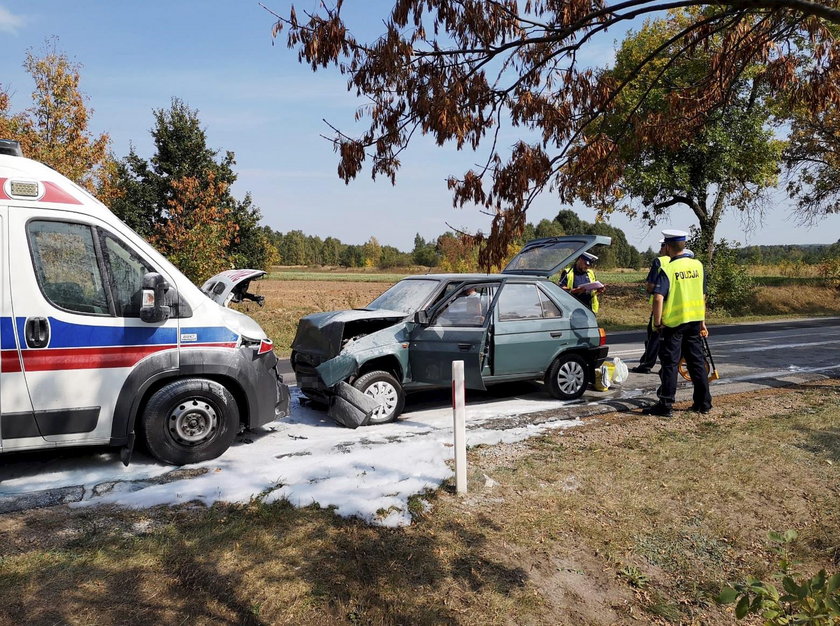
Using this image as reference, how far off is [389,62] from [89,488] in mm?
3846

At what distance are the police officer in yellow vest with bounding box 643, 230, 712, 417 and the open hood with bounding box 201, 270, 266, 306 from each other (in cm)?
446

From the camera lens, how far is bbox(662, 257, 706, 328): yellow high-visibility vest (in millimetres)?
6883

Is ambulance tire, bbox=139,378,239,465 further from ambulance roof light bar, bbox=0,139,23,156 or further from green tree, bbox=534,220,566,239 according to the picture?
green tree, bbox=534,220,566,239

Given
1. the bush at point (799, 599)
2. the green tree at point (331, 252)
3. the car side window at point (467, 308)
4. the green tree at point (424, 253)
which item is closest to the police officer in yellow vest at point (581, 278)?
the car side window at point (467, 308)

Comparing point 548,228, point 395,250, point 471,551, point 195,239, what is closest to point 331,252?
point 395,250

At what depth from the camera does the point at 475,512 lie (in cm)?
427

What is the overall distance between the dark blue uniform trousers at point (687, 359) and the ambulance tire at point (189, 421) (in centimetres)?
463

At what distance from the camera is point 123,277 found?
514 cm

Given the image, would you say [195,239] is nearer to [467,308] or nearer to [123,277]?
[467,308]

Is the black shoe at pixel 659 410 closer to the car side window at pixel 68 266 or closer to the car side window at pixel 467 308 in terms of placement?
the car side window at pixel 467 308

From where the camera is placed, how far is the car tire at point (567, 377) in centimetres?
760

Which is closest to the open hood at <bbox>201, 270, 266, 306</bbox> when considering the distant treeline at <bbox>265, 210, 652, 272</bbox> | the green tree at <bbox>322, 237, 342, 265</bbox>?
the distant treeline at <bbox>265, 210, 652, 272</bbox>

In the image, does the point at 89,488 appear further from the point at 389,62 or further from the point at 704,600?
the point at 704,600

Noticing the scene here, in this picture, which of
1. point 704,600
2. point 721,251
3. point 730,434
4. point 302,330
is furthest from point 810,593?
point 721,251
